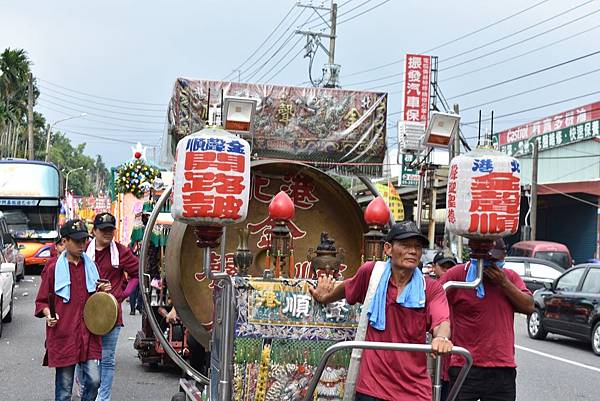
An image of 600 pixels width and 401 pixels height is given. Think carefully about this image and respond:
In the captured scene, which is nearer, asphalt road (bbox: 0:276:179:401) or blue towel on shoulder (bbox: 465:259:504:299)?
blue towel on shoulder (bbox: 465:259:504:299)

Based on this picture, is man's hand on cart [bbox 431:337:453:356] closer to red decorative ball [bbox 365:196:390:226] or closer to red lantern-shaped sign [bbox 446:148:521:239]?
red lantern-shaped sign [bbox 446:148:521:239]

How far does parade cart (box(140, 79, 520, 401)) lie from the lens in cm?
500

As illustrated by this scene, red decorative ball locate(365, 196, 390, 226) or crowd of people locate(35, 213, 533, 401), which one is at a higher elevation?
red decorative ball locate(365, 196, 390, 226)

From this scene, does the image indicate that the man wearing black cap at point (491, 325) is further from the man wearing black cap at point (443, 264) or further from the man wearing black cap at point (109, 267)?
the man wearing black cap at point (109, 267)

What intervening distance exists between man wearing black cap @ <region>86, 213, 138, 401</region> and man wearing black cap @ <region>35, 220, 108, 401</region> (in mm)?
358

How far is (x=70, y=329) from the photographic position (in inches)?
253

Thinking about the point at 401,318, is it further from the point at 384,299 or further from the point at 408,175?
the point at 408,175

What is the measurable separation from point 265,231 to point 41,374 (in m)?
4.19

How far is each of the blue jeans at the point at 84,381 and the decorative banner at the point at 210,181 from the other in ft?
7.14

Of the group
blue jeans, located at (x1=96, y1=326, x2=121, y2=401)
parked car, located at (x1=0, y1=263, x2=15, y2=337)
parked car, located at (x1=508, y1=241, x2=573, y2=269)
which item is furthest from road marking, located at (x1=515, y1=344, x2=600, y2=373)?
parked car, located at (x1=508, y1=241, x2=573, y2=269)

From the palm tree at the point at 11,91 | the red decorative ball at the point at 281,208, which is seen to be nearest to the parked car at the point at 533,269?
the red decorative ball at the point at 281,208

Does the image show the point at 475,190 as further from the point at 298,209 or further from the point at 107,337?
the point at 107,337

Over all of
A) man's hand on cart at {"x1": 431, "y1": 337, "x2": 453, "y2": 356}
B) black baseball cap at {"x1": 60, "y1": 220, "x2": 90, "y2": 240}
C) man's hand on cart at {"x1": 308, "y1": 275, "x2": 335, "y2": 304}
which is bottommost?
man's hand on cart at {"x1": 431, "y1": 337, "x2": 453, "y2": 356}

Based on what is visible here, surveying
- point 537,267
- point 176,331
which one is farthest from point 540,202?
point 176,331
